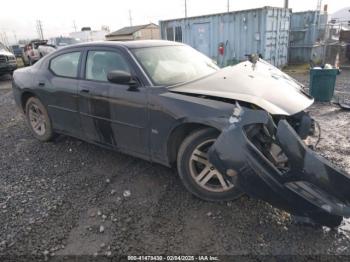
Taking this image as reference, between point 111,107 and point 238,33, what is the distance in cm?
976

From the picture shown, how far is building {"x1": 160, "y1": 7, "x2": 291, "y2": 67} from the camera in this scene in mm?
11266

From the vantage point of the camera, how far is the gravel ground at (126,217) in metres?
2.44

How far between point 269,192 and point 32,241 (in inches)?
84.1

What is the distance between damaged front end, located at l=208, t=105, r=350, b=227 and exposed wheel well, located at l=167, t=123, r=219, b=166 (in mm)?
498

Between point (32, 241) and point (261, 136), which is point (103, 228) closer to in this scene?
point (32, 241)

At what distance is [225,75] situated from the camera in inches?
136

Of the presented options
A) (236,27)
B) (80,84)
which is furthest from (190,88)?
(236,27)

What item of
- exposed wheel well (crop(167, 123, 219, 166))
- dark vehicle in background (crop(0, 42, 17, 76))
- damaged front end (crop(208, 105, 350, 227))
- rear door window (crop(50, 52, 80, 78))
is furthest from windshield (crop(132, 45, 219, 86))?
dark vehicle in background (crop(0, 42, 17, 76))

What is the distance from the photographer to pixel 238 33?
11.8m

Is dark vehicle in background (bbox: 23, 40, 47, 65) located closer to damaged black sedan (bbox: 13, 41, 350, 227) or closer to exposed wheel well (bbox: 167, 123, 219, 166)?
damaged black sedan (bbox: 13, 41, 350, 227)

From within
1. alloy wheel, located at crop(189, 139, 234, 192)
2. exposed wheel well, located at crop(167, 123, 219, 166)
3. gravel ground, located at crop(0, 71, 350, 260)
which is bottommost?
gravel ground, located at crop(0, 71, 350, 260)

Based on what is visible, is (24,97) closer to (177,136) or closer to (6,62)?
(177,136)

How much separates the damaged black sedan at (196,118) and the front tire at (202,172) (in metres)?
0.01

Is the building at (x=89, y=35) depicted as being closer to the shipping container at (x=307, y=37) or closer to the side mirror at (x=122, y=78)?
the shipping container at (x=307, y=37)
